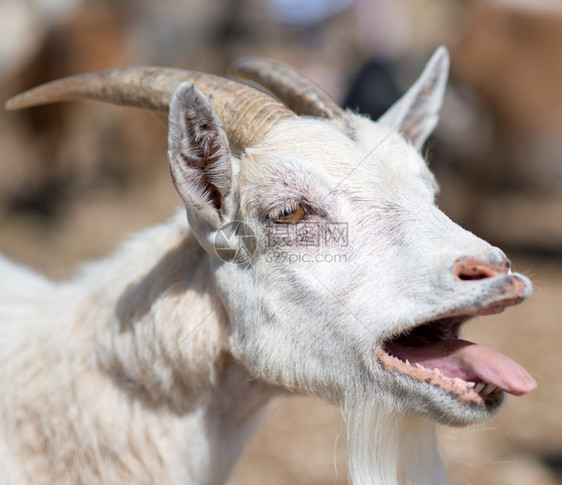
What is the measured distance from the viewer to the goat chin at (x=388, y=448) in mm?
2100

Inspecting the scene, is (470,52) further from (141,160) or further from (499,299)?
(499,299)

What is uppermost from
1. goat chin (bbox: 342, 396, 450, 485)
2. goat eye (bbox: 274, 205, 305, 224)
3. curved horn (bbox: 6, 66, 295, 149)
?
curved horn (bbox: 6, 66, 295, 149)

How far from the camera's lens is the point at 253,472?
13.9 ft

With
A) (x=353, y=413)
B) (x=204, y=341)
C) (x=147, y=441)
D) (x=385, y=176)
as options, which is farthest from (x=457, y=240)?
(x=147, y=441)

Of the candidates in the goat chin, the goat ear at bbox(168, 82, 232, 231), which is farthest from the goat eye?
the goat chin

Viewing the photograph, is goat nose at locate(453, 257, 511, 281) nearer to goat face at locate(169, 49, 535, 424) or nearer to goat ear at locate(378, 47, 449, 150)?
goat face at locate(169, 49, 535, 424)

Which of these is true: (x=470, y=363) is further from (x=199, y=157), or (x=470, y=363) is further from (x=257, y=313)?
(x=199, y=157)

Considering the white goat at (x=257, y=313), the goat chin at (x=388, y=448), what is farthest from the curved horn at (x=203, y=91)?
the goat chin at (x=388, y=448)

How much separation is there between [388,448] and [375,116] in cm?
458

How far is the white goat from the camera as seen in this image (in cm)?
192

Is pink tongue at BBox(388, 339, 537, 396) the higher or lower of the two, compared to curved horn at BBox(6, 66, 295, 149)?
lower

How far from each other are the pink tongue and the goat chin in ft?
0.74

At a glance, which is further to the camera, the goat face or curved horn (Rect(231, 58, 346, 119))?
curved horn (Rect(231, 58, 346, 119))

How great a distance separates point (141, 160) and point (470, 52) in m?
5.04
